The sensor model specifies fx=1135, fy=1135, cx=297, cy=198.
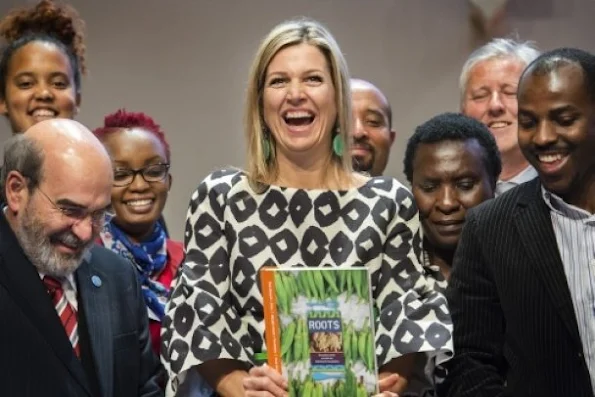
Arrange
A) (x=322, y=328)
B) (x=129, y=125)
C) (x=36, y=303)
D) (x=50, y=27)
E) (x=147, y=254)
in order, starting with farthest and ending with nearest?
(x=50, y=27), (x=129, y=125), (x=147, y=254), (x=36, y=303), (x=322, y=328)

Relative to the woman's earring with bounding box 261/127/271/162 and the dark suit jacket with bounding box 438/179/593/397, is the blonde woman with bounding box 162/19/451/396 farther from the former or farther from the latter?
the dark suit jacket with bounding box 438/179/593/397

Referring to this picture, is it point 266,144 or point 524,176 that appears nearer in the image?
point 266,144

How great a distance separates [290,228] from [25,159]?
817mm

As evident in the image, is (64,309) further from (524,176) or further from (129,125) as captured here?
(524,176)

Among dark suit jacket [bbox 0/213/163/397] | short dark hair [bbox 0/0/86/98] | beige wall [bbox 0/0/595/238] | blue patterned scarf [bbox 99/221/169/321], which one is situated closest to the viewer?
dark suit jacket [bbox 0/213/163/397]

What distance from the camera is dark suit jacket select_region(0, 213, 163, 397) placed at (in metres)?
3.22

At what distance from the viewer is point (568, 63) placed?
350cm

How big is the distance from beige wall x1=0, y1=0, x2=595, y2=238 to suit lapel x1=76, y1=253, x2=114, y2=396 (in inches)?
94.7

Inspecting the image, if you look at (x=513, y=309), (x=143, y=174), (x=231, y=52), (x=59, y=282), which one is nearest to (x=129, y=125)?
(x=143, y=174)

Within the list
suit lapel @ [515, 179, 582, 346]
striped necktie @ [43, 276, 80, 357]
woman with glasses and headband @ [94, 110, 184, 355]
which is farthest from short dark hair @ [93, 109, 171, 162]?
suit lapel @ [515, 179, 582, 346]

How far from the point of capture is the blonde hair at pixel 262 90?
3.52m

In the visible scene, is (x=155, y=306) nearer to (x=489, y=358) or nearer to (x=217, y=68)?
(x=489, y=358)

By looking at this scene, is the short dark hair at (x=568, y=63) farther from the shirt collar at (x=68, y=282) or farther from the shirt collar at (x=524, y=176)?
the shirt collar at (x=68, y=282)

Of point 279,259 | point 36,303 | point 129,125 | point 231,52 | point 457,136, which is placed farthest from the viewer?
point 231,52
